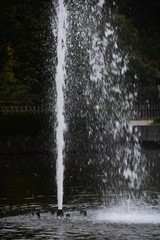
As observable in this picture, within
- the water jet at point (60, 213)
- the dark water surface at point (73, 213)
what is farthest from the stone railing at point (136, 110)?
the water jet at point (60, 213)

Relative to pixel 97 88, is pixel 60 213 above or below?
below

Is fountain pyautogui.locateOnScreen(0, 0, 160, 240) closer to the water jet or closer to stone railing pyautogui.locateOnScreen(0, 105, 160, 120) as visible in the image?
the water jet

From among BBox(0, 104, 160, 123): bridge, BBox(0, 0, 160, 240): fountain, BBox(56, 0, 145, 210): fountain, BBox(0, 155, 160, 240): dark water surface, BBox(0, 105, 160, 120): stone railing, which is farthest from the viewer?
BBox(0, 105, 160, 120): stone railing

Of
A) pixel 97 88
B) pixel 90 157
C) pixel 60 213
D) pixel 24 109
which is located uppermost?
pixel 97 88

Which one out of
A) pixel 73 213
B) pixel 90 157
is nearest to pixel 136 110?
pixel 90 157

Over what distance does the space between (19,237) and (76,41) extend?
44823mm

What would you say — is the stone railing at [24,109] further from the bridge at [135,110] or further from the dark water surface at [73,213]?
the dark water surface at [73,213]

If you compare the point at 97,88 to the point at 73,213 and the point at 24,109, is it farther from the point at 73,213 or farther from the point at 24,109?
the point at 73,213

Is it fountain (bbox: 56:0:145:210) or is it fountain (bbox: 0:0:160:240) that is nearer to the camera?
fountain (bbox: 0:0:160:240)

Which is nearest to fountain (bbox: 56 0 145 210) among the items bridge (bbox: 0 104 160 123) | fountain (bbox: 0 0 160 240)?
fountain (bbox: 0 0 160 240)

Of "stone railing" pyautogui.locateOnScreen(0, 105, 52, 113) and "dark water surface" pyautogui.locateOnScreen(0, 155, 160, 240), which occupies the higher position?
"stone railing" pyautogui.locateOnScreen(0, 105, 52, 113)

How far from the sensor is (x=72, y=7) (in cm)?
6656

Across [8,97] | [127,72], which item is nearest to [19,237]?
[8,97]

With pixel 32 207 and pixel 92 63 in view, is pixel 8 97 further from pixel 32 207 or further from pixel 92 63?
pixel 32 207
